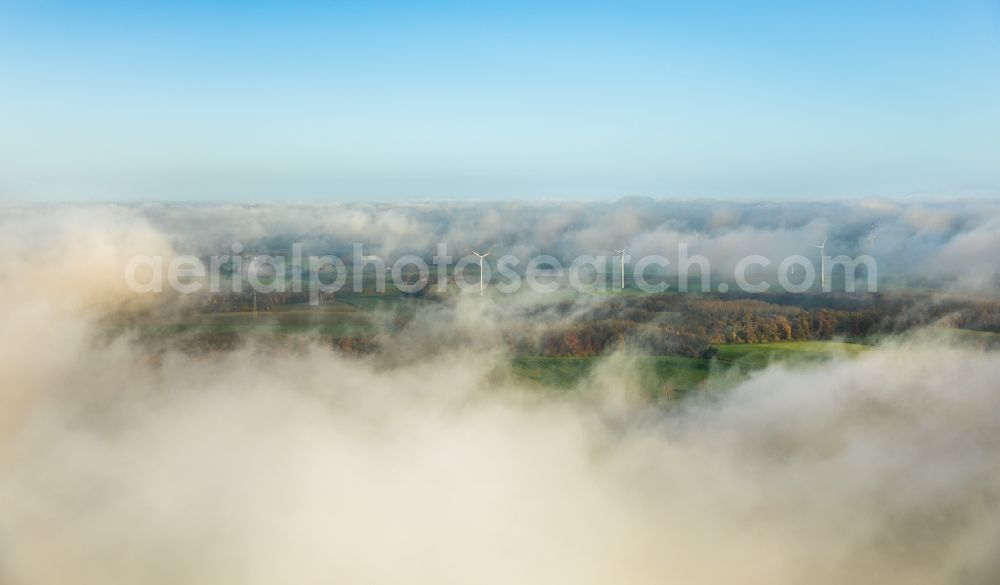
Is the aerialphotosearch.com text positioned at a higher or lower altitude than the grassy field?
higher

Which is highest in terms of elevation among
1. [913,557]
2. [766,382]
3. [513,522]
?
[766,382]

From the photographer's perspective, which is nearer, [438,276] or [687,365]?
[687,365]

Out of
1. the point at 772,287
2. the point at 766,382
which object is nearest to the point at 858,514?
the point at 766,382

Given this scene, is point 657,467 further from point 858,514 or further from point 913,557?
point 913,557

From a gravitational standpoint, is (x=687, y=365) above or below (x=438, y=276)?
below

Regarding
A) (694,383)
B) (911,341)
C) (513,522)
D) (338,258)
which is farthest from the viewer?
(338,258)

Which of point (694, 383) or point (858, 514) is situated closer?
point (858, 514)

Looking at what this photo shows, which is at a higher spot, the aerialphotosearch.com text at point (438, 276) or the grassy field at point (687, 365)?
the aerialphotosearch.com text at point (438, 276)

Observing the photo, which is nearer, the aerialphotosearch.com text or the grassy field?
the grassy field

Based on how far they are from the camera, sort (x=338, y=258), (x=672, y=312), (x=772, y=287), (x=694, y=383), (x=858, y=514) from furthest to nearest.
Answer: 1. (x=338, y=258)
2. (x=772, y=287)
3. (x=672, y=312)
4. (x=694, y=383)
5. (x=858, y=514)

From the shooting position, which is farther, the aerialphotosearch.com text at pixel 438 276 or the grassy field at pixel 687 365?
A: the aerialphotosearch.com text at pixel 438 276

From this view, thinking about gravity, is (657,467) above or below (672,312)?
below
